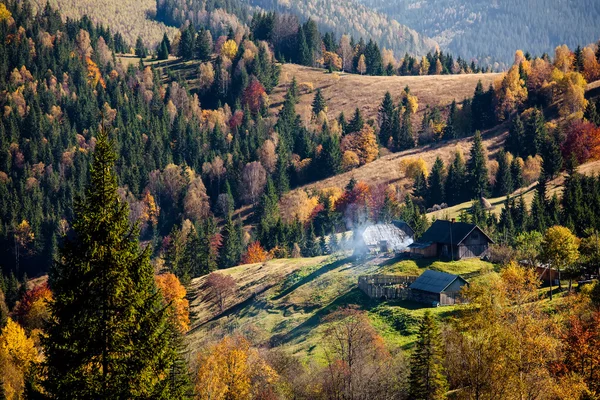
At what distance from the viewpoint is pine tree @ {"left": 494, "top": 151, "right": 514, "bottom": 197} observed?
13450 centimetres

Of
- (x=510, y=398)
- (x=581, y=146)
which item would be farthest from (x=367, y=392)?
(x=581, y=146)

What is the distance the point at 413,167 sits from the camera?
156 meters

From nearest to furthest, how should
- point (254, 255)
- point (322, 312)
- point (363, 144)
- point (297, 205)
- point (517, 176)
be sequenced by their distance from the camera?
point (322, 312) < point (254, 255) < point (517, 176) < point (297, 205) < point (363, 144)

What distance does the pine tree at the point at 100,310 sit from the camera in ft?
57.5

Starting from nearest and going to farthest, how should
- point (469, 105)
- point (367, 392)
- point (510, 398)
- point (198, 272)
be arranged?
1. point (510, 398)
2. point (367, 392)
3. point (198, 272)
4. point (469, 105)

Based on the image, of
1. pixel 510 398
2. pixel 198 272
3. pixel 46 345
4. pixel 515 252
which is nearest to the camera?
pixel 46 345

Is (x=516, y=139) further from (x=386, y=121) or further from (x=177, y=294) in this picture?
(x=177, y=294)

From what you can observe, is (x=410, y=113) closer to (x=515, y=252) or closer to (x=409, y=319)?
(x=515, y=252)

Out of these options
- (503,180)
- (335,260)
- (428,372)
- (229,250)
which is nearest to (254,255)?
(229,250)

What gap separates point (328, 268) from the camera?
3565 inches

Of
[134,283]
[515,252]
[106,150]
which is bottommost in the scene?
[515,252]

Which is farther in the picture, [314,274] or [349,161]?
[349,161]

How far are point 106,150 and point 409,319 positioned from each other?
54.7 m

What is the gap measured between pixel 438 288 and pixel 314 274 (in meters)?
22.4
